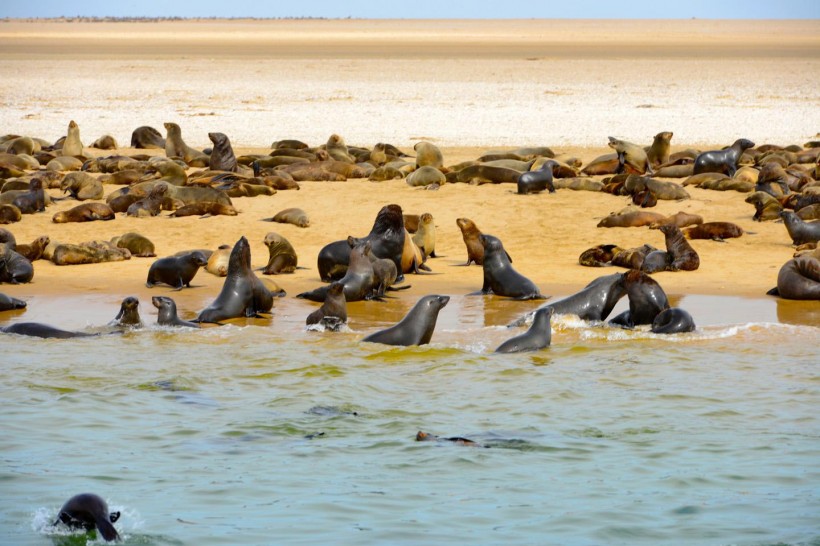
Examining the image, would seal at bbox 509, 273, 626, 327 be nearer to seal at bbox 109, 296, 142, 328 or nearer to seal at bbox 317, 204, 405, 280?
seal at bbox 317, 204, 405, 280

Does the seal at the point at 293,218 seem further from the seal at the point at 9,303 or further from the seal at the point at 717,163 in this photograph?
the seal at the point at 717,163

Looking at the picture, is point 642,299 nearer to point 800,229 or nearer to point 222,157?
point 800,229

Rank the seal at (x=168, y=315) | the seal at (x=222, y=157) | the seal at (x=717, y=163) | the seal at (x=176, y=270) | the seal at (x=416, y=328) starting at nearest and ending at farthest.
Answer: the seal at (x=416, y=328), the seal at (x=168, y=315), the seal at (x=176, y=270), the seal at (x=717, y=163), the seal at (x=222, y=157)

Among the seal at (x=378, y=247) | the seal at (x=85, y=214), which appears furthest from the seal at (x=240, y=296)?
the seal at (x=85, y=214)

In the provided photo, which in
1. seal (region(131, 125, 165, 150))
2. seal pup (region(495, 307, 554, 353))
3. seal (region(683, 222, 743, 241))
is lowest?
seal pup (region(495, 307, 554, 353))

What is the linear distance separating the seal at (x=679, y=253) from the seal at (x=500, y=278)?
5.62 feet

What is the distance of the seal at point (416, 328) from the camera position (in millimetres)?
8070

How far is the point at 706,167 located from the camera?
15766mm

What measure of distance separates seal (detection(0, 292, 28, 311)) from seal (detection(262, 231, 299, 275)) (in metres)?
2.30

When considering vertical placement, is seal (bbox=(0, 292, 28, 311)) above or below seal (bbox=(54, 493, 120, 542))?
above

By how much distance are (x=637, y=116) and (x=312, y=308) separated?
17353 millimetres

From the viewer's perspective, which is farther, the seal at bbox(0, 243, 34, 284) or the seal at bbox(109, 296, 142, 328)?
the seal at bbox(0, 243, 34, 284)

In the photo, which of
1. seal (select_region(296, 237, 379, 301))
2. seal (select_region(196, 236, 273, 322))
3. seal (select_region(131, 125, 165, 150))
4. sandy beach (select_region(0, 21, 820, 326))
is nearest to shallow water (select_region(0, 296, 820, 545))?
seal (select_region(196, 236, 273, 322))

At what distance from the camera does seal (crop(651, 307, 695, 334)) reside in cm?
834
